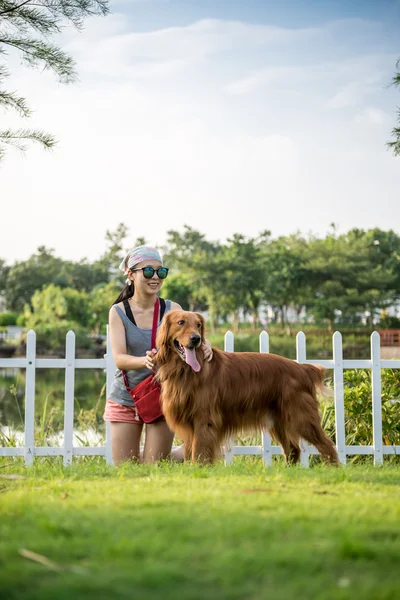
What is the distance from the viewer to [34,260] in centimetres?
7862

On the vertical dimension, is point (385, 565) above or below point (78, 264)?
below

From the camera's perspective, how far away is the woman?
5086mm

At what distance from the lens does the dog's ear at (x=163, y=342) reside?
466cm

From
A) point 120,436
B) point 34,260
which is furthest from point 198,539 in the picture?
point 34,260

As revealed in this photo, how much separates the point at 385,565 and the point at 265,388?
2.75 meters

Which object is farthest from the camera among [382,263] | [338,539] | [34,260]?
[34,260]

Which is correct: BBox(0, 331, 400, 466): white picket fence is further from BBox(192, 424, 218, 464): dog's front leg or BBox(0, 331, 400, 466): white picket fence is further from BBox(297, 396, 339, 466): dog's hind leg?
BBox(192, 424, 218, 464): dog's front leg

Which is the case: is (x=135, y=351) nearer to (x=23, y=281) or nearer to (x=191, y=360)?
(x=191, y=360)

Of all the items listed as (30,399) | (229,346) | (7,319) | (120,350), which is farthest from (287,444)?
(7,319)

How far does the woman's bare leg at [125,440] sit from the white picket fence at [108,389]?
95cm

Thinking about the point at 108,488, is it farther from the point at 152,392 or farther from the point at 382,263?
the point at 382,263

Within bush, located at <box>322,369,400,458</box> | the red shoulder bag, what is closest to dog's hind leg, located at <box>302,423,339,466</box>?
the red shoulder bag

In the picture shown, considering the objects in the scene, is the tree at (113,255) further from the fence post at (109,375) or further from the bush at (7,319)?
the fence post at (109,375)

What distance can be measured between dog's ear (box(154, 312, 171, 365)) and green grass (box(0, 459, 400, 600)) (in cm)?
118
